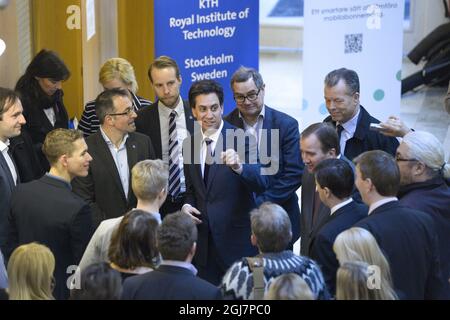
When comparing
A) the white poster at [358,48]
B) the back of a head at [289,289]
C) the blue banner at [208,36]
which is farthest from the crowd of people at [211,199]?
the white poster at [358,48]

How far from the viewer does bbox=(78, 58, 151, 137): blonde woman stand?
20.7ft

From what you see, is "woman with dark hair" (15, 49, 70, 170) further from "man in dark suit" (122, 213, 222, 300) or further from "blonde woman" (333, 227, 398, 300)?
"blonde woman" (333, 227, 398, 300)

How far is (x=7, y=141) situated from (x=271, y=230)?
92.7 inches

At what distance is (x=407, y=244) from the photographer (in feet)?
13.9

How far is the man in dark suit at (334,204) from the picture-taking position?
4.32 meters

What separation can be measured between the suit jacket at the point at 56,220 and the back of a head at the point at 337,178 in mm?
1346

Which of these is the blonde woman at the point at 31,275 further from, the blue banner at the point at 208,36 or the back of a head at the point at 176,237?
the blue banner at the point at 208,36

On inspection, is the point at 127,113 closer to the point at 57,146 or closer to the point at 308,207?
the point at 57,146

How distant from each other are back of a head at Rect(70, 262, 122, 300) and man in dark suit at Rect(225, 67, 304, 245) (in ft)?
7.37

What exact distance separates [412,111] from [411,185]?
7.14m

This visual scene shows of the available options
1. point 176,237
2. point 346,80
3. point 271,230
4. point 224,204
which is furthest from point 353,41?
point 176,237

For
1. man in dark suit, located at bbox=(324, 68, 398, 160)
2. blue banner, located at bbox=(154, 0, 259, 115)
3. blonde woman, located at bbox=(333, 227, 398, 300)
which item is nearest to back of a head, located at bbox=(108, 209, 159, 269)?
blonde woman, located at bbox=(333, 227, 398, 300)

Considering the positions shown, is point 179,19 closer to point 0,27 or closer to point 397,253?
point 0,27

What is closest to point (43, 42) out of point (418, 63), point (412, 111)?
point (412, 111)
